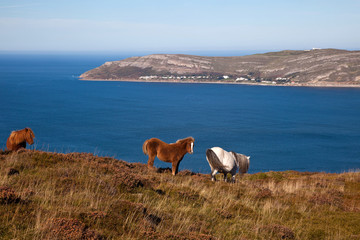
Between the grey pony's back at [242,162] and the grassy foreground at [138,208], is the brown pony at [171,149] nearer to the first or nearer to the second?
the grassy foreground at [138,208]

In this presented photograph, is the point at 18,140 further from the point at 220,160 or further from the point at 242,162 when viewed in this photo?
the point at 242,162

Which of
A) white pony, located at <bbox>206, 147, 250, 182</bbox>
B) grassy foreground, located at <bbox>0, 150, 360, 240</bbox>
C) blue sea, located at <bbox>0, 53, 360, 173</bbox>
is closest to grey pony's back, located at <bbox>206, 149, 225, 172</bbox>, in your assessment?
white pony, located at <bbox>206, 147, 250, 182</bbox>

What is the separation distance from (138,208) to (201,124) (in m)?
118

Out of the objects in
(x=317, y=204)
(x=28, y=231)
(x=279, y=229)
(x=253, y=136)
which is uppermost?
(x=28, y=231)

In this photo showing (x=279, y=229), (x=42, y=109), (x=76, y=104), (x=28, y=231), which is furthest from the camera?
(x=76, y=104)

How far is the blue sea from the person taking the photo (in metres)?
89.6

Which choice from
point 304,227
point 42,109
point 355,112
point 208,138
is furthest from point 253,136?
point 304,227

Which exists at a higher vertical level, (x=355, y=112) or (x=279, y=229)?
(x=279, y=229)

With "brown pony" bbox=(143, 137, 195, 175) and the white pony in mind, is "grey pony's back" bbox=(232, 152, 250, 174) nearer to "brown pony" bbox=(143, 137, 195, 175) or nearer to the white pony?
the white pony

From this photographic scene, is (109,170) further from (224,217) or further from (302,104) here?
(302,104)

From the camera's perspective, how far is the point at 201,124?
411ft

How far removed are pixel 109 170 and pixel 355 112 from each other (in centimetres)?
16036

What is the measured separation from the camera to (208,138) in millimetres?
104000

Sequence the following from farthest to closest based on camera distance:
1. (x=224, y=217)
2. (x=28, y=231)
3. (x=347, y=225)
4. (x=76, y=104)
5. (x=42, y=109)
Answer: (x=76, y=104)
(x=42, y=109)
(x=347, y=225)
(x=224, y=217)
(x=28, y=231)
